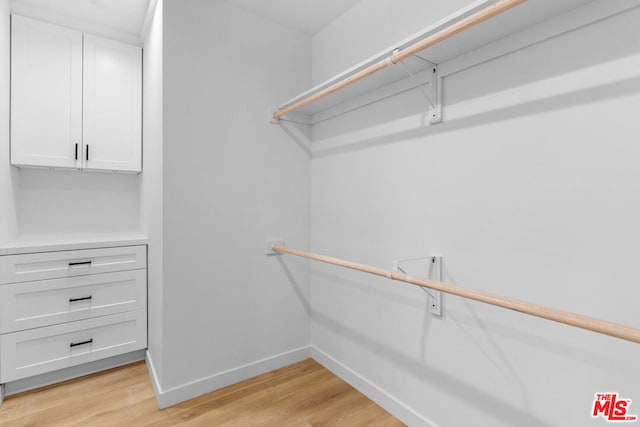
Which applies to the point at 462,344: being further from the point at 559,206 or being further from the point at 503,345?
the point at 559,206

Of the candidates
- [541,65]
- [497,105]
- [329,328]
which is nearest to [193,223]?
[329,328]

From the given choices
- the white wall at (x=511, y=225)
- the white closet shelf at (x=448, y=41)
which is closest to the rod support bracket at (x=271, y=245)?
the white wall at (x=511, y=225)

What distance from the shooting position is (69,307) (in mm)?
2041

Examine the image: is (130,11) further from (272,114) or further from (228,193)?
(228,193)

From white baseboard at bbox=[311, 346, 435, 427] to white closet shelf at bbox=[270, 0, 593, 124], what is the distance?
1.52 meters

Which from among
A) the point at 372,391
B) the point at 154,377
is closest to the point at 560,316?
the point at 372,391

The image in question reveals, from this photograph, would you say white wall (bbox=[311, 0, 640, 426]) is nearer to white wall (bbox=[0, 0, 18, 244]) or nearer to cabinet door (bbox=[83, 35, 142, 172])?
cabinet door (bbox=[83, 35, 142, 172])

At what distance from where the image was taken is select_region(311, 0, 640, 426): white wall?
3.24ft

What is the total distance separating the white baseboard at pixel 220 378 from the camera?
178cm

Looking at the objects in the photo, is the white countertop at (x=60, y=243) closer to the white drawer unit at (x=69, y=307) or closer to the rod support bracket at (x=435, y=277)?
the white drawer unit at (x=69, y=307)

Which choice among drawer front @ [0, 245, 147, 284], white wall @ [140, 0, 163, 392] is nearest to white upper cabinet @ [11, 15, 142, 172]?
white wall @ [140, 0, 163, 392]

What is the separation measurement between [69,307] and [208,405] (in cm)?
111

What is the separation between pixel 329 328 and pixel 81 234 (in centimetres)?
204

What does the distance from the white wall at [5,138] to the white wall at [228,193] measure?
1068 mm
